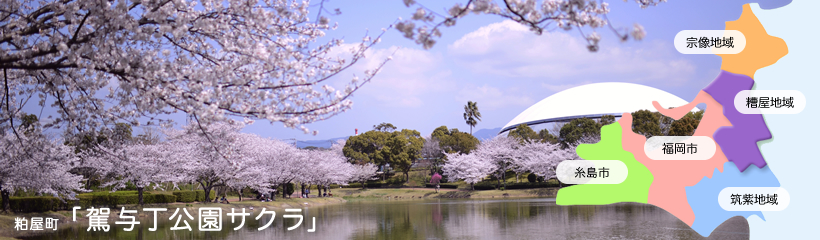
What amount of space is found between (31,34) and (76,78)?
2.82 feet

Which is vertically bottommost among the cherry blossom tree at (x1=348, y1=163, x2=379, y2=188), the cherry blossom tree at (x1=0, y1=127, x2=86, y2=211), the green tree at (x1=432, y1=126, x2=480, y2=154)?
the cherry blossom tree at (x1=348, y1=163, x2=379, y2=188)

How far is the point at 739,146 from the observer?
13.7 metres

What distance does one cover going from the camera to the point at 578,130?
4672cm

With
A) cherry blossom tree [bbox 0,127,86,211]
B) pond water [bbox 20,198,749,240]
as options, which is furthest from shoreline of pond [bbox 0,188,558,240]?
pond water [bbox 20,198,749,240]

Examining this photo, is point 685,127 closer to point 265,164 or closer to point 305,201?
point 305,201

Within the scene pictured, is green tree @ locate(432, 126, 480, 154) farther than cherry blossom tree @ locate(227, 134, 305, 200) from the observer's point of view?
Yes

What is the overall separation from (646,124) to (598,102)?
1045 inches

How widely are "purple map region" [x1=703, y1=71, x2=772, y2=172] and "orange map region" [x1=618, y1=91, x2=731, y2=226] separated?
0.55 ft

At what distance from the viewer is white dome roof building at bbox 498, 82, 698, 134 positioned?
65750mm

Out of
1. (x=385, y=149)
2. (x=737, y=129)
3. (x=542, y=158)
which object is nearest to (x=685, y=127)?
(x=542, y=158)

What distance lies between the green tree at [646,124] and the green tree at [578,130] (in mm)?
3413

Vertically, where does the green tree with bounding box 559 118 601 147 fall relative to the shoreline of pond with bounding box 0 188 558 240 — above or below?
above

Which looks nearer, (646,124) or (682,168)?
(682,168)

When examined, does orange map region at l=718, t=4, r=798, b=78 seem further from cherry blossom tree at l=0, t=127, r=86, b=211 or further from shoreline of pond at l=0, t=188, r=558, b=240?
cherry blossom tree at l=0, t=127, r=86, b=211
